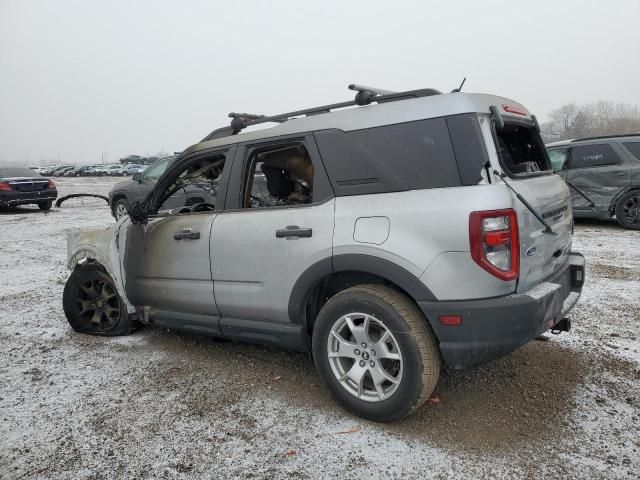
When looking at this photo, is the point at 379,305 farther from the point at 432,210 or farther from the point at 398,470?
the point at 398,470

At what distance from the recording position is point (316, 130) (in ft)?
9.93

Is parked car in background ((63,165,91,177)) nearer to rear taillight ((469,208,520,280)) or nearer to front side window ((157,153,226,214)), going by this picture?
front side window ((157,153,226,214))

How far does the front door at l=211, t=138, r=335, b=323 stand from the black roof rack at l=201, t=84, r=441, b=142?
0.28 m

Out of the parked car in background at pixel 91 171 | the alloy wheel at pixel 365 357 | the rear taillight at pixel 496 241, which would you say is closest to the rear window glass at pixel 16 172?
the alloy wheel at pixel 365 357

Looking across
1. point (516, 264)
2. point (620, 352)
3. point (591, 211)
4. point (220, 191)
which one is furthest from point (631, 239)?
point (220, 191)

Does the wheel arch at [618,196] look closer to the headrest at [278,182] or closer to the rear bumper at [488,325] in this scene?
the rear bumper at [488,325]

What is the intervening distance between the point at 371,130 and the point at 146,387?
2.36 m

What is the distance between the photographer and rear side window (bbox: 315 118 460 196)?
8.40 ft

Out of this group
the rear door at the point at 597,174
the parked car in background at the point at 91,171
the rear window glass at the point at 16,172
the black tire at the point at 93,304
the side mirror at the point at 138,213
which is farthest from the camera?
the parked car in background at the point at 91,171

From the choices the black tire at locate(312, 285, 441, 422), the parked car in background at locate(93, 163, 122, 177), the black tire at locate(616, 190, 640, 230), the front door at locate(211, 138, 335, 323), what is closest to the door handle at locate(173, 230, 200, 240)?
the front door at locate(211, 138, 335, 323)

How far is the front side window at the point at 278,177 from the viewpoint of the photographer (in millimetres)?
3248

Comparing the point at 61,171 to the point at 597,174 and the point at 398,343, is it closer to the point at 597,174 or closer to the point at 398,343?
the point at 597,174

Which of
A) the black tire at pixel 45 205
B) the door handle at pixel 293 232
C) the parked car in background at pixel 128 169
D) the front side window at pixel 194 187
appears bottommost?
the black tire at pixel 45 205

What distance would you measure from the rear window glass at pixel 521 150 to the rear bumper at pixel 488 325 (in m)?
0.74
